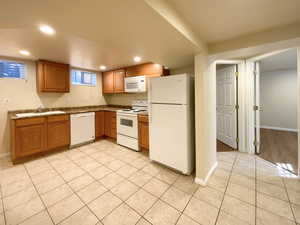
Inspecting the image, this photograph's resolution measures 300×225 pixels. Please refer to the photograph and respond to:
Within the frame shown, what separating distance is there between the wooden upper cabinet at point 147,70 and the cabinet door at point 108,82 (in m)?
0.75

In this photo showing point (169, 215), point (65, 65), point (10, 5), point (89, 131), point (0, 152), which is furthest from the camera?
point (89, 131)

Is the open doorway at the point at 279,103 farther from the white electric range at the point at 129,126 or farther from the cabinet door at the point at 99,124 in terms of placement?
the cabinet door at the point at 99,124

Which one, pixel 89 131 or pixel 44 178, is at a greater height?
pixel 89 131

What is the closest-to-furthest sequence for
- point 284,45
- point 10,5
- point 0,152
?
point 10,5 → point 284,45 → point 0,152

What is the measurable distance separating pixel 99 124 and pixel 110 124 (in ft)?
1.17

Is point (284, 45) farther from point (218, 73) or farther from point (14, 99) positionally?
point (14, 99)

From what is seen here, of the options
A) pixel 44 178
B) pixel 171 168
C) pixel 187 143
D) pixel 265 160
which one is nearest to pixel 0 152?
pixel 44 178

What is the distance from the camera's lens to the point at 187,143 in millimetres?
2225

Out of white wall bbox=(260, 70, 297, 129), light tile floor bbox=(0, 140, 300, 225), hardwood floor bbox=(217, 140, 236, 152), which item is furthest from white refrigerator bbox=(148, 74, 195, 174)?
white wall bbox=(260, 70, 297, 129)

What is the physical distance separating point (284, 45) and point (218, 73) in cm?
206

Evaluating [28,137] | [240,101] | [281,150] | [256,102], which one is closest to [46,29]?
[28,137]

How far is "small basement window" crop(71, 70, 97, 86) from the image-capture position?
4.15 meters

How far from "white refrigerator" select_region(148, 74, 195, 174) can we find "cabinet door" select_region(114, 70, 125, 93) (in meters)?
1.68

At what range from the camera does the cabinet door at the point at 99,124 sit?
4.11m
